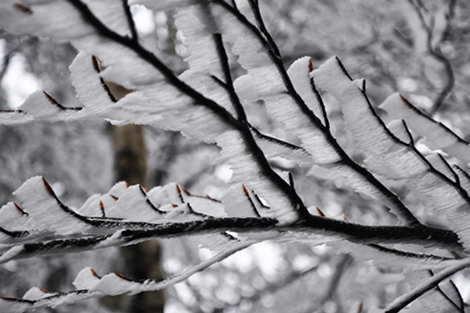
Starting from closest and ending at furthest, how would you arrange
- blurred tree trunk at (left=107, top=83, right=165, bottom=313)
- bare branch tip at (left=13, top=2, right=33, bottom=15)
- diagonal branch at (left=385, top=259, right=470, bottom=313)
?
1. bare branch tip at (left=13, top=2, right=33, bottom=15)
2. diagonal branch at (left=385, top=259, right=470, bottom=313)
3. blurred tree trunk at (left=107, top=83, right=165, bottom=313)

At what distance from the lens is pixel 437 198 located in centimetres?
65

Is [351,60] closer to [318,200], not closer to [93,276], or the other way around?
[318,200]

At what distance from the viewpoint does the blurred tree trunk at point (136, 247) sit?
6.26 feet

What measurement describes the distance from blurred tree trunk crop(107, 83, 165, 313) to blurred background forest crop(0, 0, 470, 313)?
3 cm

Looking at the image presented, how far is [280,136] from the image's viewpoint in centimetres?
295

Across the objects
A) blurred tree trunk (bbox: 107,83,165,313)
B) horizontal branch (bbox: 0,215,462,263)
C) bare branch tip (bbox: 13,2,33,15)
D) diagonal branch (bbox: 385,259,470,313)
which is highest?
bare branch tip (bbox: 13,2,33,15)

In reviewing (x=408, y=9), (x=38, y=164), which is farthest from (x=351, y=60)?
(x=38, y=164)

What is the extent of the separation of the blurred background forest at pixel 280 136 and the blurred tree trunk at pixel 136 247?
0.09ft

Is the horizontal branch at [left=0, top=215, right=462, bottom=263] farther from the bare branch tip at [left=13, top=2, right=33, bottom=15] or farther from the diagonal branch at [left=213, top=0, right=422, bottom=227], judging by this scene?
the bare branch tip at [left=13, top=2, right=33, bottom=15]

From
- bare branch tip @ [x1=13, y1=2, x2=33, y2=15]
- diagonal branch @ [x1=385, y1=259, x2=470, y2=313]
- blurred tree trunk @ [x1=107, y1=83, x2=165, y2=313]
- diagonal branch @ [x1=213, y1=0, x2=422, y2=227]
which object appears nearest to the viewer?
bare branch tip @ [x1=13, y1=2, x2=33, y2=15]

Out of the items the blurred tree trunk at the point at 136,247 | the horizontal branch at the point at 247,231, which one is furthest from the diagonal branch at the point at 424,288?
the blurred tree trunk at the point at 136,247

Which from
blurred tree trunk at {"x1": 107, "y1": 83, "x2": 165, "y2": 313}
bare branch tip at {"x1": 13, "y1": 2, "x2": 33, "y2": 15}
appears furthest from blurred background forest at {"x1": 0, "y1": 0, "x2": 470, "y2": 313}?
bare branch tip at {"x1": 13, "y1": 2, "x2": 33, "y2": 15}

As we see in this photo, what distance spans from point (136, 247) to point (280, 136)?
141cm

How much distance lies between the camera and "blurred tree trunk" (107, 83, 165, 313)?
1.91 metres
